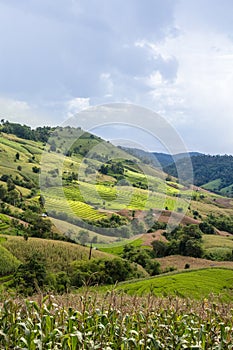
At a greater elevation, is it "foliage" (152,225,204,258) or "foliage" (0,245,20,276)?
"foliage" (152,225,204,258)

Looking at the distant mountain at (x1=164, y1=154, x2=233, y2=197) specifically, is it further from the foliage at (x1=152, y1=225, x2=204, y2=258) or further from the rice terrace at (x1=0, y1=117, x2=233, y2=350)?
the foliage at (x1=152, y1=225, x2=204, y2=258)

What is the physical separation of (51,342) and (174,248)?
47.0m

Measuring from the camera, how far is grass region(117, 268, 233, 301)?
2912 cm

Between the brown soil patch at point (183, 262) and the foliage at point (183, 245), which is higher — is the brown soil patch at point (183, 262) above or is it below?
below

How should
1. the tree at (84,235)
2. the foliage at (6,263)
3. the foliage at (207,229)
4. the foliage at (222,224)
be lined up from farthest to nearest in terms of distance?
the foliage at (222,224), the foliage at (207,229), the foliage at (6,263), the tree at (84,235)

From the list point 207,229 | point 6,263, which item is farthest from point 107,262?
point 207,229

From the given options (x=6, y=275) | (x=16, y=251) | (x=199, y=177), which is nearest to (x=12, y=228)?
(x=16, y=251)

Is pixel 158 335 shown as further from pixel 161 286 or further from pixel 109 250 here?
pixel 109 250

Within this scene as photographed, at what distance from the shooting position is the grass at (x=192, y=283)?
2912 cm

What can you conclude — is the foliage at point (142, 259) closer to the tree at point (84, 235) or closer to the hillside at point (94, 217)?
the hillside at point (94, 217)

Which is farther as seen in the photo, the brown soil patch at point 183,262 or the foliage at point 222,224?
the foliage at point 222,224

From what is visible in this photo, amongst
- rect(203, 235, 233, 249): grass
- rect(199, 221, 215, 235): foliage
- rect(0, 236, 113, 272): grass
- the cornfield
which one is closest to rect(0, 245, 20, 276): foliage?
rect(0, 236, 113, 272): grass

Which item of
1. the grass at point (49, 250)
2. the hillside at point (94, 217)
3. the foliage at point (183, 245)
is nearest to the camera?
the hillside at point (94, 217)

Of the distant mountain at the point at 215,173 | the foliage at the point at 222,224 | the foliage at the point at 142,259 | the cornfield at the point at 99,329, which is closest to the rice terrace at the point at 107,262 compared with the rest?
the cornfield at the point at 99,329
